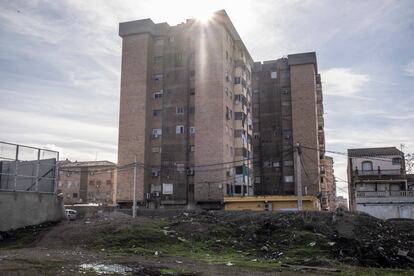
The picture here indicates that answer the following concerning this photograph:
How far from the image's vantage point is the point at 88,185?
99.3 meters

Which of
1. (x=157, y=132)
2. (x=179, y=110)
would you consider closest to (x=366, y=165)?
(x=179, y=110)

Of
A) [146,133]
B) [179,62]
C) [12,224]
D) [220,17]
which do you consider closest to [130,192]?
[146,133]

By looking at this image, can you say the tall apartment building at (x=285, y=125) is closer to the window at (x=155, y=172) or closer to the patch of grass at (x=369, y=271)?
the window at (x=155, y=172)

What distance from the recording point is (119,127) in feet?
212

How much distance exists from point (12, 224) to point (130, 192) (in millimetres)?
37199

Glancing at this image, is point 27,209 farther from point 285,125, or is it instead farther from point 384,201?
point 285,125

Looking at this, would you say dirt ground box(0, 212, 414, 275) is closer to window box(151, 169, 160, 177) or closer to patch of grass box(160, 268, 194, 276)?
patch of grass box(160, 268, 194, 276)

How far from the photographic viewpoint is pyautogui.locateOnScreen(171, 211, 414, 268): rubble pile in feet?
62.2

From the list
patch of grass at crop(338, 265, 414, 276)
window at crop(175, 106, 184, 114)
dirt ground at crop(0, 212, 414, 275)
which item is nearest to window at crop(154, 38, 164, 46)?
window at crop(175, 106, 184, 114)

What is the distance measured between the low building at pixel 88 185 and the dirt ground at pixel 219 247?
73.0m

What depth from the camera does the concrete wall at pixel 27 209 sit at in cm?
2400

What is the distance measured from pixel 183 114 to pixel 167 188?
10.7 meters

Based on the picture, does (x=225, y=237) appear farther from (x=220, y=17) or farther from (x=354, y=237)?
(x=220, y=17)

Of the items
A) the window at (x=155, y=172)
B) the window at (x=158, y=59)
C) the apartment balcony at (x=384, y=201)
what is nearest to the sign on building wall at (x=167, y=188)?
the window at (x=155, y=172)
